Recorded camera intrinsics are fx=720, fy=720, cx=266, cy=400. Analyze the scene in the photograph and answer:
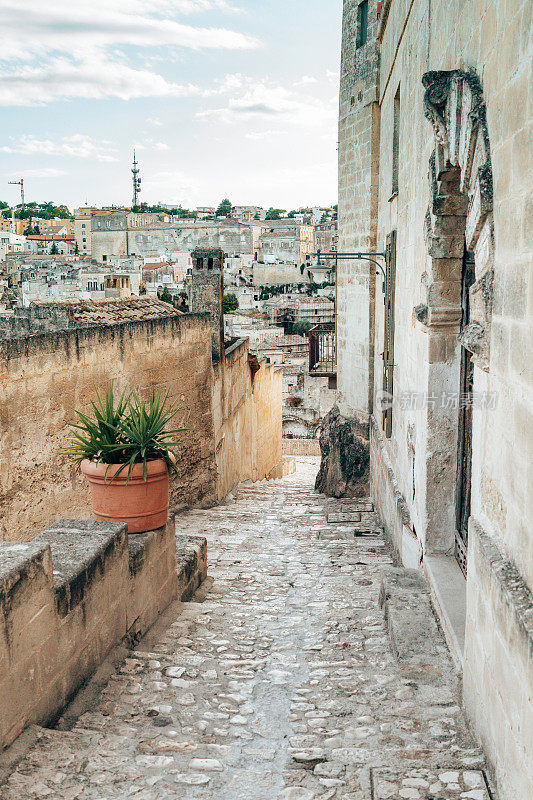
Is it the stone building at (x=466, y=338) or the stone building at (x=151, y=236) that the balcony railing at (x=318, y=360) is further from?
the stone building at (x=151, y=236)

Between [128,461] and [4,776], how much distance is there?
6.83ft

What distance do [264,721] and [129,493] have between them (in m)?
1.62

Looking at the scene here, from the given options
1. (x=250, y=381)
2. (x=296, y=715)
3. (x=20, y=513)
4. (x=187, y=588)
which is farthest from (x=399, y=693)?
(x=250, y=381)

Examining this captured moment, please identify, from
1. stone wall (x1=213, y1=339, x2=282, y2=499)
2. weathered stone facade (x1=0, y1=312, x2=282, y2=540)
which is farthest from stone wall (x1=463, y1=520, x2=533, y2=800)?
stone wall (x1=213, y1=339, x2=282, y2=499)

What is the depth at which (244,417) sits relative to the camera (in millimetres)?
14055

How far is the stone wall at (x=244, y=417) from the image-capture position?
443 inches

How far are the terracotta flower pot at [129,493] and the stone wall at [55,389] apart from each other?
1442 mm

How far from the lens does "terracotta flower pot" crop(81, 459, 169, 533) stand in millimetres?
4434

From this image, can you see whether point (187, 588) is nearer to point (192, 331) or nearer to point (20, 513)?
point (20, 513)

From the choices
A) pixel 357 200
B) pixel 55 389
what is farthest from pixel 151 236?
pixel 55 389

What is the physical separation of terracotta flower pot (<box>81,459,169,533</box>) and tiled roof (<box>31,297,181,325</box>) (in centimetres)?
568

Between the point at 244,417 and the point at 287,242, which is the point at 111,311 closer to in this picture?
the point at 244,417

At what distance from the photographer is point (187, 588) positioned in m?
5.58

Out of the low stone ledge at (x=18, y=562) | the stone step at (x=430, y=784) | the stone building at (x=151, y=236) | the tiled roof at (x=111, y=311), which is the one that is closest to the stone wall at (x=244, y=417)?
the tiled roof at (x=111, y=311)
